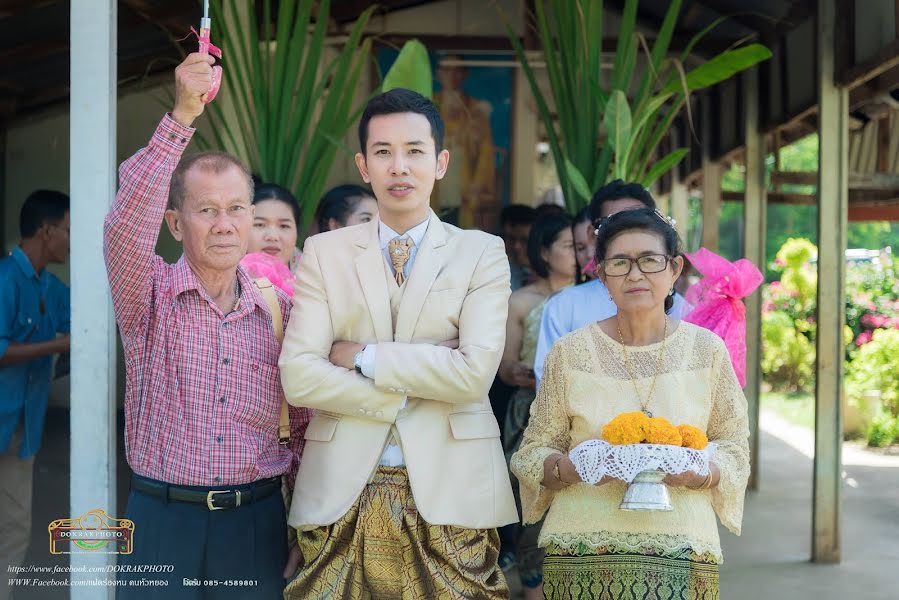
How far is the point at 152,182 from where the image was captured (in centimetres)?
202

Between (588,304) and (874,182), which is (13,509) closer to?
(588,304)

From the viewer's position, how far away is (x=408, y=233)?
2.23 meters

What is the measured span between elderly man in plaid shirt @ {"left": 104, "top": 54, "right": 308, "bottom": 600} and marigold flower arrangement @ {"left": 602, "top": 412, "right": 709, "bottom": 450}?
77 cm

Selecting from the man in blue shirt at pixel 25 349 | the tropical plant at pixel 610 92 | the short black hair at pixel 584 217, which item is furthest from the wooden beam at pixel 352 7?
the short black hair at pixel 584 217

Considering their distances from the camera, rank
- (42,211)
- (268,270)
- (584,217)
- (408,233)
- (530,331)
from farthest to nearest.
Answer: (530,331) < (42,211) < (584,217) < (268,270) < (408,233)

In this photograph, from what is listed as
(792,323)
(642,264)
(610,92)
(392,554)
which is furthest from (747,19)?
(792,323)

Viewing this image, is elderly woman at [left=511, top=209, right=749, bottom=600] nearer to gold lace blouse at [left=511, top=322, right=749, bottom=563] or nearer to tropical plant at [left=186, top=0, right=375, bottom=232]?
gold lace blouse at [left=511, top=322, right=749, bottom=563]

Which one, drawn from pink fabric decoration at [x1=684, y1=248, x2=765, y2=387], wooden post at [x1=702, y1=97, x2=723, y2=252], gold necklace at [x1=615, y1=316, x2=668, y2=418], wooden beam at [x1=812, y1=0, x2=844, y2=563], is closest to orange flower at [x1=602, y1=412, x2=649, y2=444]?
gold necklace at [x1=615, y1=316, x2=668, y2=418]

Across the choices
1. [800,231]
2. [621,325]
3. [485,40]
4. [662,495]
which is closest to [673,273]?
[621,325]

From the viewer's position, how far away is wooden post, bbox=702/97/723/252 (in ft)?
25.6

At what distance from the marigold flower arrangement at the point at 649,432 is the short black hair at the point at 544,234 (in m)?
1.78

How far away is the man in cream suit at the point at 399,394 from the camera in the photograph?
6.79 ft

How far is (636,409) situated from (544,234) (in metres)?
1.78

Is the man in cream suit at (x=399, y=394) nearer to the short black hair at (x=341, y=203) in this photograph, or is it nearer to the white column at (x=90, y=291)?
the white column at (x=90, y=291)
